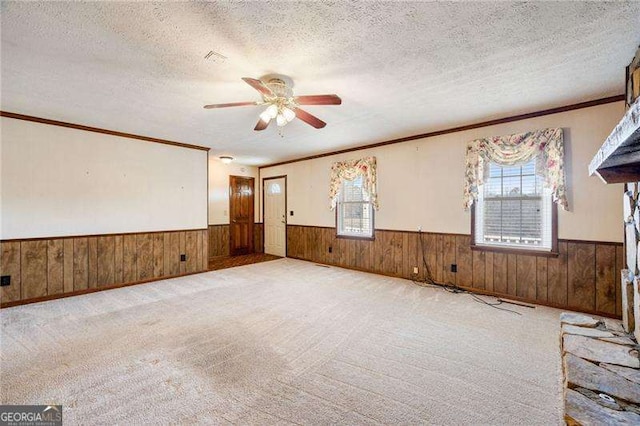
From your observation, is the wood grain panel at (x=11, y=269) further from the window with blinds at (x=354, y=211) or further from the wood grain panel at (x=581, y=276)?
the wood grain panel at (x=581, y=276)

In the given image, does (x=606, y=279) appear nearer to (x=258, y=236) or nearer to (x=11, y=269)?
(x=258, y=236)

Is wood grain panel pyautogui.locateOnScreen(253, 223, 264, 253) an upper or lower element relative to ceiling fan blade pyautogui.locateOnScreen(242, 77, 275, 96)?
lower

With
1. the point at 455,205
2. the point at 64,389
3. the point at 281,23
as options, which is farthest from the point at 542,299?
the point at 64,389

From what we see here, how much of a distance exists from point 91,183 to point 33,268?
4.37ft

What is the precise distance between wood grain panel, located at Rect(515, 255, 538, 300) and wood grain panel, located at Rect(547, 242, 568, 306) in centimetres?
15

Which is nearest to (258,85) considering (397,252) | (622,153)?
(622,153)

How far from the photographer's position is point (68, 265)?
13.3 feet

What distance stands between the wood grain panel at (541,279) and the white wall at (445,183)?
0.39 m

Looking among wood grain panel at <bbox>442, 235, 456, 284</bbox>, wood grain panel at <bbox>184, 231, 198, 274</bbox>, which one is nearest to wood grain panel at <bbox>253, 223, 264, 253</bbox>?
wood grain panel at <bbox>184, 231, 198, 274</bbox>

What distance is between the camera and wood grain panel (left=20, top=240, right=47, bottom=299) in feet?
12.2

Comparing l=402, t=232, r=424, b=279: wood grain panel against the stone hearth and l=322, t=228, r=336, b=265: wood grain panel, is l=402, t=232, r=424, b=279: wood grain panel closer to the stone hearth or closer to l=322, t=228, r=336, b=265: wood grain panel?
l=322, t=228, r=336, b=265: wood grain panel

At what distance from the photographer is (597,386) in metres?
1.35

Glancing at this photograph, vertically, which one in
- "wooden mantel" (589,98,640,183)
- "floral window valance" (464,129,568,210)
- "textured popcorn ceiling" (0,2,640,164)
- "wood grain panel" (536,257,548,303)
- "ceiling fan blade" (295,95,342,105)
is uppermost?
"textured popcorn ceiling" (0,2,640,164)

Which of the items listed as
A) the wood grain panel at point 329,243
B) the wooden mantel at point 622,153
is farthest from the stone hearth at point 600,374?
the wood grain panel at point 329,243
